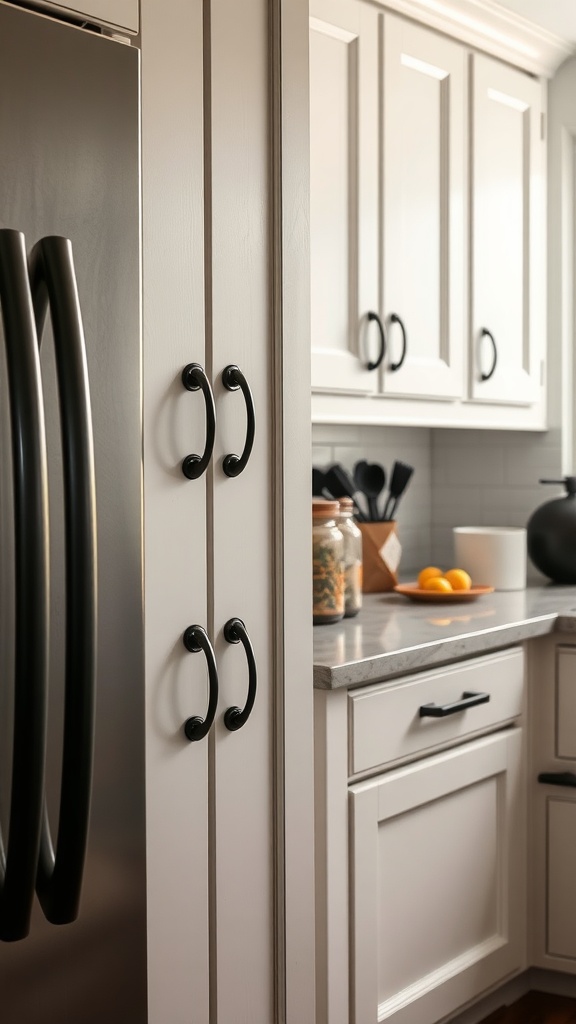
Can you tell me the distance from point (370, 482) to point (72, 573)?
72.8 inches

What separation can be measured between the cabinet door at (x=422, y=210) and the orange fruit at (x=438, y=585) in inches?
16.6

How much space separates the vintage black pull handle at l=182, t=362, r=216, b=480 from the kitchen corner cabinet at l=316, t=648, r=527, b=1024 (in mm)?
571

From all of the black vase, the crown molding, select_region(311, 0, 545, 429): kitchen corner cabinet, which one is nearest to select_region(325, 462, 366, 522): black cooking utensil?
select_region(311, 0, 545, 429): kitchen corner cabinet

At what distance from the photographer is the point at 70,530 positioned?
38.1 inches

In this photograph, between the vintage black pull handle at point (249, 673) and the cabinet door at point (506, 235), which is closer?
the vintage black pull handle at point (249, 673)

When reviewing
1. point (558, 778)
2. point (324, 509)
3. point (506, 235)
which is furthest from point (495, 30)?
point (558, 778)

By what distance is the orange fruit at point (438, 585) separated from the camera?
2.57 metres

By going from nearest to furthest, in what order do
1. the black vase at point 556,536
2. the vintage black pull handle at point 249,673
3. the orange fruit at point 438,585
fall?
the vintage black pull handle at point 249,673 → the orange fruit at point 438,585 → the black vase at point 556,536

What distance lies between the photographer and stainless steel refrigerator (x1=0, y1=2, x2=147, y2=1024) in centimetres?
93

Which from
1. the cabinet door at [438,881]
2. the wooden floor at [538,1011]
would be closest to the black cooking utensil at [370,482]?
the cabinet door at [438,881]

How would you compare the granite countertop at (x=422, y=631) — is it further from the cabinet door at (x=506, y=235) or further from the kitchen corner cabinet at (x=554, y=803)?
the cabinet door at (x=506, y=235)

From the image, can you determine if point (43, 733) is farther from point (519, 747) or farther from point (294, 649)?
point (519, 747)

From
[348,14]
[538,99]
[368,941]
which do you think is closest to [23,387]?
[368,941]

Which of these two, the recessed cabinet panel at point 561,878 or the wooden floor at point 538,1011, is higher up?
the recessed cabinet panel at point 561,878
